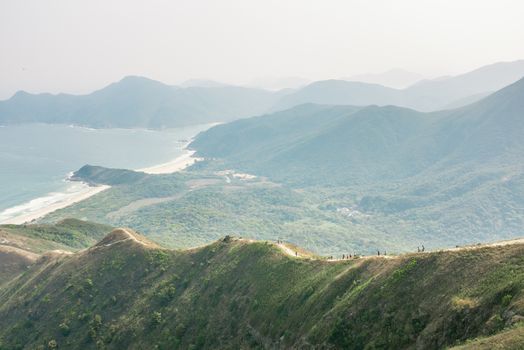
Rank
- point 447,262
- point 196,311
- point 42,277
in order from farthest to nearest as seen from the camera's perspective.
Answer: point 42,277
point 196,311
point 447,262

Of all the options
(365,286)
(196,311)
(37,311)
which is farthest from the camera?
(37,311)

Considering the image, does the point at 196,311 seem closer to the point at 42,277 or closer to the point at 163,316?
the point at 163,316

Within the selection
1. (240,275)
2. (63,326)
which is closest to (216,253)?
(240,275)

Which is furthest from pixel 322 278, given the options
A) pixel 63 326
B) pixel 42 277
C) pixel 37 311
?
pixel 42 277

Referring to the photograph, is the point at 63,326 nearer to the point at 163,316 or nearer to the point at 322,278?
the point at 163,316

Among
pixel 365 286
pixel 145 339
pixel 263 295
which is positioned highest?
pixel 365 286

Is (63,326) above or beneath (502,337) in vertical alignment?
beneath

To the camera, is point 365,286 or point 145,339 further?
point 145,339
